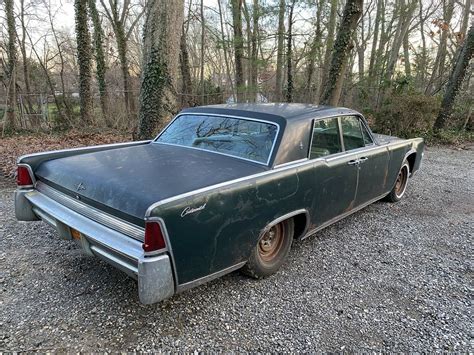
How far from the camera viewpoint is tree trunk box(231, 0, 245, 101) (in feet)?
47.2

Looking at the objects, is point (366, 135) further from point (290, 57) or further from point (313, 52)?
point (313, 52)

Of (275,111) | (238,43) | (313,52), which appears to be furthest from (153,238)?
(313,52)

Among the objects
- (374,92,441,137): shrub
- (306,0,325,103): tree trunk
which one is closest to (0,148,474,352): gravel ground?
(374,92,441,137): shrub

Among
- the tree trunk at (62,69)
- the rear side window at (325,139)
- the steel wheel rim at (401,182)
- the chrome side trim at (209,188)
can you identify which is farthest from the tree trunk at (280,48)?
the chrome side trim at (209,188)

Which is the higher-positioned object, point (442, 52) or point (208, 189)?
point (442, 52)

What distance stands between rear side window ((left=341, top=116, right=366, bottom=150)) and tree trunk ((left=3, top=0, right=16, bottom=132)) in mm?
10278

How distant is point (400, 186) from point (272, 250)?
3.14m

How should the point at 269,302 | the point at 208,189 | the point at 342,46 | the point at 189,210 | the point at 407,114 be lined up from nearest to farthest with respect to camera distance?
the point at 189,210, the point at 208,189, the point at 269,302, the point at 342,46, the point at 407,114

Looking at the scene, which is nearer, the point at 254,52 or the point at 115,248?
the point at 115,248

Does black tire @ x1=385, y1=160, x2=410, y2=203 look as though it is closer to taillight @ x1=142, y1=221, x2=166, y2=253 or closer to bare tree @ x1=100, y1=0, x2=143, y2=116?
taillight @ x1=142, y1=221, x2=166, y2=253

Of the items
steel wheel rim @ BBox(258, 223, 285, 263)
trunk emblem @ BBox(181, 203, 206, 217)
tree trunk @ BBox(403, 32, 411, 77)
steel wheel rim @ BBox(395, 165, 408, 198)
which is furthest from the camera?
tree trunk @ BBox(403, 32, 411, 77)

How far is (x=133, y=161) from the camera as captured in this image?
3.04 meters

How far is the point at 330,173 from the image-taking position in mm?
3355

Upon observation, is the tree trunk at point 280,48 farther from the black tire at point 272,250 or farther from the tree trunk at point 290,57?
the black tire at point 272,250
